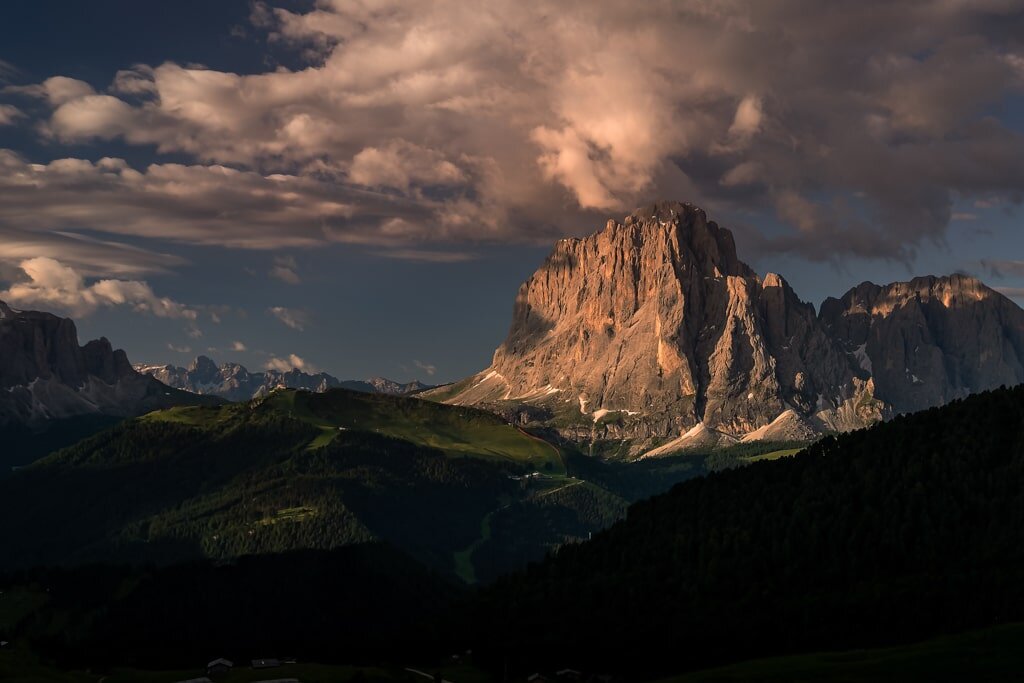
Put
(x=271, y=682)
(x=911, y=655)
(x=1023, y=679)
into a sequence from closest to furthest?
(x=1023, y=679) < (x=911, y=655) < (x=271, y=682)

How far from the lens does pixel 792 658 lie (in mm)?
191750

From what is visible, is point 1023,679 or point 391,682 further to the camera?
point 391,682

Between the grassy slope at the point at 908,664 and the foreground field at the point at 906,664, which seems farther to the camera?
the grassy slope at the point at 908,664

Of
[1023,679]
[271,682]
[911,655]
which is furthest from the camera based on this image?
[271,682]

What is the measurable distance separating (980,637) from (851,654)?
62.7 feet

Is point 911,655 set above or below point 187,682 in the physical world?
above

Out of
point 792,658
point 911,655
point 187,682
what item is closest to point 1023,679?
point 911,655

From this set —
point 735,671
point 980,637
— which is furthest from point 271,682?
point 980,637

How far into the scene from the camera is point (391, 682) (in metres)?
198

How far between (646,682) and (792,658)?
905 inches

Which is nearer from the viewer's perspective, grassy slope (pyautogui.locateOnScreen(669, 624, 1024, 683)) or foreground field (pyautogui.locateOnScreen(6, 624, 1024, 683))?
foreground field (pyautogui.locateOnScreen(6, 624, 1024, 683))

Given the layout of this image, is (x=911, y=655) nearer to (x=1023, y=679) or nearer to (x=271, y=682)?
(x=1023, y=679)

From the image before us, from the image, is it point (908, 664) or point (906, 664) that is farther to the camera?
point (906, 664)

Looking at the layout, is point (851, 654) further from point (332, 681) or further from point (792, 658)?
point (332, 681)
